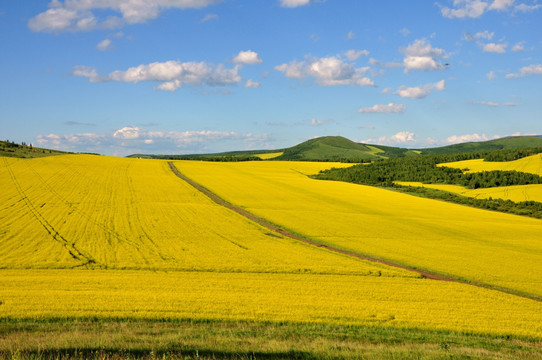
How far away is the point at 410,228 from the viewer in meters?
44.4

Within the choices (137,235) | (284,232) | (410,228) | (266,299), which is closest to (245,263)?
(266,299)

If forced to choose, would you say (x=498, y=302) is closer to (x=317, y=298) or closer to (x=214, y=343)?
(x=317, y=298)

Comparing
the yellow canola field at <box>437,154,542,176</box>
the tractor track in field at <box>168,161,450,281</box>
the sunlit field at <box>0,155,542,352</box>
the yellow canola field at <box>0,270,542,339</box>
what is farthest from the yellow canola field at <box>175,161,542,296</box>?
the yellow canola field at <box>437,154,542,176</box>

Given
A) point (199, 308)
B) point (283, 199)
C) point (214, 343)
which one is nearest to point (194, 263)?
point (199, 308)

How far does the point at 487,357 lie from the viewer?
12.9 metres

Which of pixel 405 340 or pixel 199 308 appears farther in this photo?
pixel 199 308

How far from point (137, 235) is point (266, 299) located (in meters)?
18.1

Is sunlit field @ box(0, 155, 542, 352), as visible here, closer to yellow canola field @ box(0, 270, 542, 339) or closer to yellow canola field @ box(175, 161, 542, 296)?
yellow canola field @ box(0, 270, 542, 339)

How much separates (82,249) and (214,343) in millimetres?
19624

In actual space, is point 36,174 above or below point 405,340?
above

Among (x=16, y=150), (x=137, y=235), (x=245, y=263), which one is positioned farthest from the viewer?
(x=16, y=150)

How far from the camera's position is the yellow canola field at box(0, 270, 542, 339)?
16875 mm

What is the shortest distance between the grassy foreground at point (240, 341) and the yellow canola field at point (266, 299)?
770 mm

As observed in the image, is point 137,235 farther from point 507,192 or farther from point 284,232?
point 507,192
